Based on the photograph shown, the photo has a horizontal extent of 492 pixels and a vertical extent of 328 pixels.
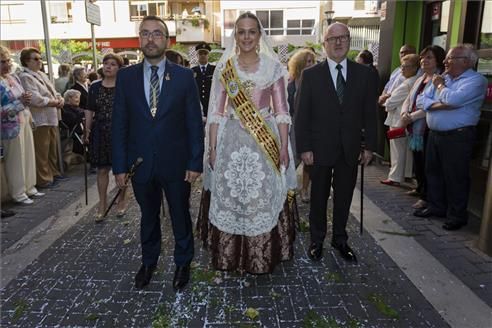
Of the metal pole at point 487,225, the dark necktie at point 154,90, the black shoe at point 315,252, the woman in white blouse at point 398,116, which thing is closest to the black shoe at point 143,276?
the dark necktie at point 154,90

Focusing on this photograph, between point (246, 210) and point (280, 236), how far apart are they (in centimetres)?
50

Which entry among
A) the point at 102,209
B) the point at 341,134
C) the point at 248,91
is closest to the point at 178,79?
the point at 248,91

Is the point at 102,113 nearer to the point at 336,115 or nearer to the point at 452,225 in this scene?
the point at 336,115

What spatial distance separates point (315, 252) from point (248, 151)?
1340 millimetres

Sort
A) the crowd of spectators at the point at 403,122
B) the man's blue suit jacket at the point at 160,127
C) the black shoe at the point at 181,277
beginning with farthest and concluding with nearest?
the crowd of spectators at the point at 403,122 → the black shoe at the point at 181,277 → the man's blue suit jacket at the point at 160,127

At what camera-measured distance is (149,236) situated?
11.5 feet

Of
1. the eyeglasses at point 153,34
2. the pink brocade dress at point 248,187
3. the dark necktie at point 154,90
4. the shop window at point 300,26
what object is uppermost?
the shop window at point 300,26

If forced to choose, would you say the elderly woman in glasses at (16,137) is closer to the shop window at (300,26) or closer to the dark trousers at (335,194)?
the dark trousers at (335,194)

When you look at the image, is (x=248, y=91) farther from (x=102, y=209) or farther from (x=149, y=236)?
(x=102, y=209)

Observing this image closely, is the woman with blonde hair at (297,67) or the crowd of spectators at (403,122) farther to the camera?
the woman with blonde hair at (297,67)

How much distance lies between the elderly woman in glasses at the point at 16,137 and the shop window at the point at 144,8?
29.6 m

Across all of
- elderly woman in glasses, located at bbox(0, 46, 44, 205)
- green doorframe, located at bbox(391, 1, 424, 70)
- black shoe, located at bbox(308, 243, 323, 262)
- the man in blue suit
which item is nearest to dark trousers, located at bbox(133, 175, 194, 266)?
the man in blue suit

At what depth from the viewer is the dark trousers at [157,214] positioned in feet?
11.0

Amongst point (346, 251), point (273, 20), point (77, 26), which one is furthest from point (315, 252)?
point (77, 26)
